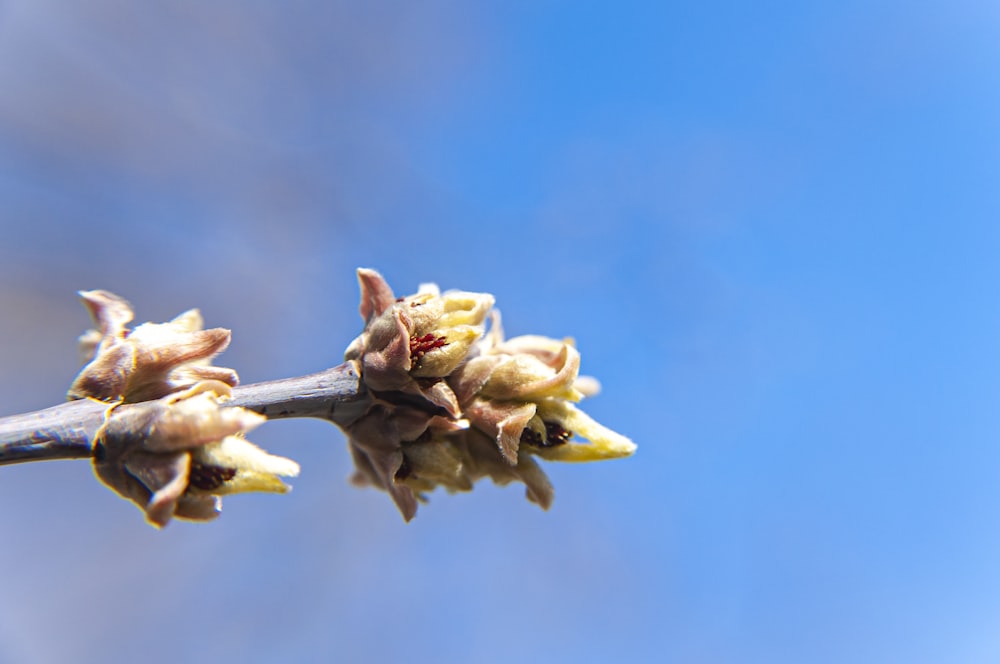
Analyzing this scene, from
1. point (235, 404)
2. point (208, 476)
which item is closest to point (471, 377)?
point (235, 404)

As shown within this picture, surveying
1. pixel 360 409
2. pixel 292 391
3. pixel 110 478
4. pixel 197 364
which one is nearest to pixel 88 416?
pixel 110 478

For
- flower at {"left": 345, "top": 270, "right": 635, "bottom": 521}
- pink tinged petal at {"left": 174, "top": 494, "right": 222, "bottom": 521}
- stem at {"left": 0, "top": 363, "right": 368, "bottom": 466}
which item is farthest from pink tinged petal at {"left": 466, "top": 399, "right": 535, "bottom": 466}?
pink tinged petal at {"left": 174, "top": 494, "right": 222, "bottom": 521}

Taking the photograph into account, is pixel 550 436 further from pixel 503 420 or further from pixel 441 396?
pixel 441 396

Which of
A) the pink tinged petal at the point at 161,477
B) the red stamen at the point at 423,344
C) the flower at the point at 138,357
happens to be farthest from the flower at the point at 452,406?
the pink tinged petal at the point at 161,477

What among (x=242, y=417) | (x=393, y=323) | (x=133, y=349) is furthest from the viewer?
(x=393, y=323)

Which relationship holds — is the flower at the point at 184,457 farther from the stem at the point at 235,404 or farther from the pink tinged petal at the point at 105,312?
the pink tinged petal at the point at 105,312

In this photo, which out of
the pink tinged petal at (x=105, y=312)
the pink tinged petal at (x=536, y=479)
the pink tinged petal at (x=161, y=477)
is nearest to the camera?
the pink tinged petal at (x=161, y=477)

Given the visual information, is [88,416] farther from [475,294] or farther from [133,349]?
[475,294]
